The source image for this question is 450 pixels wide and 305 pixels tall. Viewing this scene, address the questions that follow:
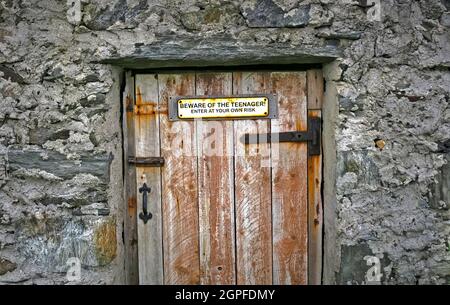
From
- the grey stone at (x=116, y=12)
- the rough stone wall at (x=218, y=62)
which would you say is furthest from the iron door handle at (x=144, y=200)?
the grey stone at (x=116, y=12)

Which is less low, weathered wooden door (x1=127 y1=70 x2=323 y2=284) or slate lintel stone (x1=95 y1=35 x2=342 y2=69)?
slate lintel stone (x1=95 y1=35 x2=342 y2=69)

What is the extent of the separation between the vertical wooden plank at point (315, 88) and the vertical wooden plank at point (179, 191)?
58 centimetres

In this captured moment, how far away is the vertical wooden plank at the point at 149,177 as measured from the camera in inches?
89.8

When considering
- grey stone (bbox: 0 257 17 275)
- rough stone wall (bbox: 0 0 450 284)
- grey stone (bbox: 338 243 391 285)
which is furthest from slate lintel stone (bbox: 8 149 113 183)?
grey stone (bbox: 338 243 391 285)

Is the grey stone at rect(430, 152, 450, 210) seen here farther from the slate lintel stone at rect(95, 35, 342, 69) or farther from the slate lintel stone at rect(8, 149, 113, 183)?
the slate lintel stone at rect(8, 149, 113, 183)

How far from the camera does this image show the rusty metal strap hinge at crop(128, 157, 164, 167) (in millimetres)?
2283

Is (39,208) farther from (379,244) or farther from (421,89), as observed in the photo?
(421,89)

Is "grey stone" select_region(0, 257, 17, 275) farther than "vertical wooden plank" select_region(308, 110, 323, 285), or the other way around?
"vertical wooden plank" select_region(308, 110, 323, 285)

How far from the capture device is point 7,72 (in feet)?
6.85

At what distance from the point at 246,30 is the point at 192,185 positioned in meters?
0.81

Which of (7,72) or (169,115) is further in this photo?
(169,115)

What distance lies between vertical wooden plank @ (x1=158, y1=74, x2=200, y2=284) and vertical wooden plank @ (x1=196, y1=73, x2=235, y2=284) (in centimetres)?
4

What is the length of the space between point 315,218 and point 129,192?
3.16 feet

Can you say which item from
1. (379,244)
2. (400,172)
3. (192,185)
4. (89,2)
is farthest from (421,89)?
(89,2)
